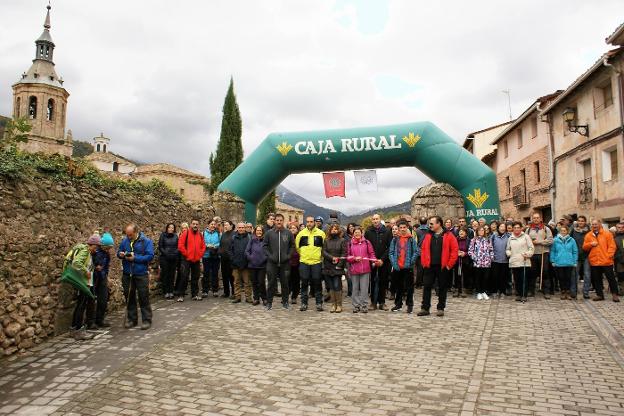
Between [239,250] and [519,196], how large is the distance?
720 inches

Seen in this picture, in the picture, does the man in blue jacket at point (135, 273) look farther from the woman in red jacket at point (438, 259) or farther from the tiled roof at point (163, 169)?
the tiled roof at point (163, 169)

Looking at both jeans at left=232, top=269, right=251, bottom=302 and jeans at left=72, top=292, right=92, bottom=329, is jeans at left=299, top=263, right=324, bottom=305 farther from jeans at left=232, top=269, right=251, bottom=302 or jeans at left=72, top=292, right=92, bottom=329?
jeans at left=72, top=292, right=92, bottom=329

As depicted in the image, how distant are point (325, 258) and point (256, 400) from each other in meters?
4.61

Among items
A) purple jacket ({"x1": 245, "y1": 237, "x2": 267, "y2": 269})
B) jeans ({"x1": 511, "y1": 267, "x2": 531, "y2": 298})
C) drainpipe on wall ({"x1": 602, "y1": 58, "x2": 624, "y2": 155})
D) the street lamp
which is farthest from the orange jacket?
the street lamp

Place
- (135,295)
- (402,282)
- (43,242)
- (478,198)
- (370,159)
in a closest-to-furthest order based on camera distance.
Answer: (43,242), (135,295), (402,282), (478,198), (370,159)

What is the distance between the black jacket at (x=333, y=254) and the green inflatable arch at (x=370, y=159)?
15.1 ft

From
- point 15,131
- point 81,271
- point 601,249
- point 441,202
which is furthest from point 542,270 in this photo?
point 15,131

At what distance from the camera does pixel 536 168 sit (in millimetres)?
21156

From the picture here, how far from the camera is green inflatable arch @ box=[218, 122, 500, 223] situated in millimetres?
12023

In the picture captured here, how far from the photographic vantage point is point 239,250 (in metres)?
9.45

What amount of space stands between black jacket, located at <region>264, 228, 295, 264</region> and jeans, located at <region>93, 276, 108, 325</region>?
3.06 m

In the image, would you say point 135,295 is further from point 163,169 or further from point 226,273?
point 163,169

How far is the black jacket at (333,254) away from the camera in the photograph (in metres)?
8.67

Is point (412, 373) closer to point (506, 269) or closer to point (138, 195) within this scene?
point (506, 269)
